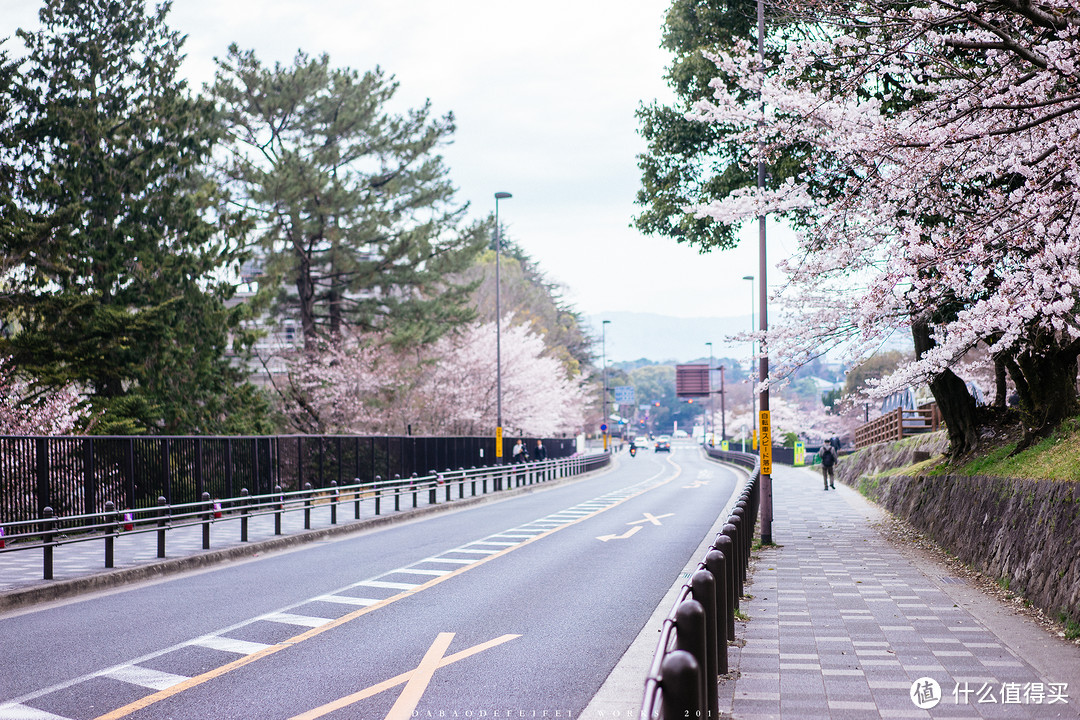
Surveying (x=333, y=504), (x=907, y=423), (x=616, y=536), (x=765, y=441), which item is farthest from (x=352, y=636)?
(x=907, y=423)

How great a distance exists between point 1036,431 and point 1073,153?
7.79 meters

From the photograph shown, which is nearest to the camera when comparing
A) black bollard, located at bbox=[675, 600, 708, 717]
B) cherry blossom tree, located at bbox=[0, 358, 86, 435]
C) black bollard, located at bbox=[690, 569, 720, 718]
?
black bollard, located at bbox=[675, 600, 708, 717]

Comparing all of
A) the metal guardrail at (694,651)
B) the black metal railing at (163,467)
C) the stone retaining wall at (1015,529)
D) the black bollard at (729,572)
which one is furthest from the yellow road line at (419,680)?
the black metal railing at (163,467)

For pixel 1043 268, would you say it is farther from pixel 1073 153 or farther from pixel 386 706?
pixel 386 706

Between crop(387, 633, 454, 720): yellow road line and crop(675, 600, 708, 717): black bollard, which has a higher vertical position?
crop(675, 600, 708, 717): black bollard

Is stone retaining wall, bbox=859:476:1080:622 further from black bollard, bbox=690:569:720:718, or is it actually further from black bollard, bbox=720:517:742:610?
black bollard, bbox=690:569:720:718

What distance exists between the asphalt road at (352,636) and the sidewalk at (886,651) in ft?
4.14

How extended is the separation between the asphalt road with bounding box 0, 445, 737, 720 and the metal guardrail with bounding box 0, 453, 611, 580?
1.14m

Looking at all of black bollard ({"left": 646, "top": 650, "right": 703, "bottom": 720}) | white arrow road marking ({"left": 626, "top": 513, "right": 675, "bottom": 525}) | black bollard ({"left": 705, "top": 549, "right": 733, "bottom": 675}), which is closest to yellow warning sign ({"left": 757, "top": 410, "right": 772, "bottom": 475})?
white arrow road marking ({"left": 626, "top": 513, "right": 675, "bottom": 525})

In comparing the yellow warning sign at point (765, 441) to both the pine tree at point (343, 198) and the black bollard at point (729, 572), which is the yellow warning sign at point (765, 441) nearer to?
the black bollard at point (729, 572)

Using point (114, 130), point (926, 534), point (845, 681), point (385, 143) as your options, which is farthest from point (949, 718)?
point (385, 143)

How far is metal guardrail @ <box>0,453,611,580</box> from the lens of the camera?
13148mm

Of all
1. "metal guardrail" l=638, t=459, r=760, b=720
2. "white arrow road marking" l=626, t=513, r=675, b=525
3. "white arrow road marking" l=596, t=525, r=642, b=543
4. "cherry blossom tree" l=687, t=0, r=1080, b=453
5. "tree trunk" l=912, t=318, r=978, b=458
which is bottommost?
"white arrow road marking" l=626, t=513, r=675, b=525

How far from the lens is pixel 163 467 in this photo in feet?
62.2
